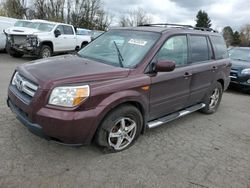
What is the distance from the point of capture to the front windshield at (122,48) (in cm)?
388

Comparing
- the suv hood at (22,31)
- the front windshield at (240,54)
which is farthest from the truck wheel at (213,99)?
the suv hood at (22,31)

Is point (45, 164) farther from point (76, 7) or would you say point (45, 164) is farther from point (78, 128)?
point (76, 7)

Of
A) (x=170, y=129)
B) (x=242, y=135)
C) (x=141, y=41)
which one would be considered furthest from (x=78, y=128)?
(x=242, y=135)

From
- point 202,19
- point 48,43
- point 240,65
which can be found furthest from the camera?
→ point 202,19

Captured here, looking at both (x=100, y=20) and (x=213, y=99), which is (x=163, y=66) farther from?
(x=100, y=20)

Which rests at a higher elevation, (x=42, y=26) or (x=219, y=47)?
(x=42, y=26)

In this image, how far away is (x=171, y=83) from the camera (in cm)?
417

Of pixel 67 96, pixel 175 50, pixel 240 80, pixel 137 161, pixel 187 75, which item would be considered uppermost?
pixel 175 50

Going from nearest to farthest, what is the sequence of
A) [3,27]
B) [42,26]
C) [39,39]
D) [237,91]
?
[237,91], [39,39], [42,26], [3,27]

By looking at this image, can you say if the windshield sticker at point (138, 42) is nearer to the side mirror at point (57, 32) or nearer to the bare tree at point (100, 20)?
the side mirror at point (57, 32)

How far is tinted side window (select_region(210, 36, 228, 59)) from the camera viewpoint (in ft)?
18.1

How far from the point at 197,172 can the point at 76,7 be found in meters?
45.9

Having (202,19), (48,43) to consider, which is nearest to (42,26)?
(48,43)

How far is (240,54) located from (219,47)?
4.49 m
